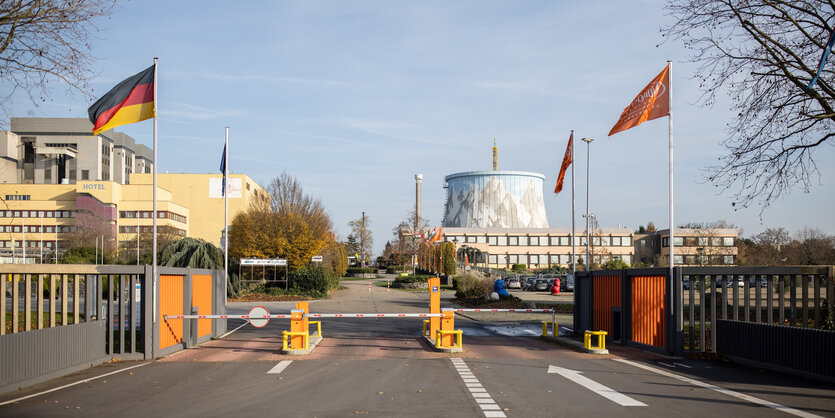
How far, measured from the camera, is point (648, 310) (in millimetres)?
18062

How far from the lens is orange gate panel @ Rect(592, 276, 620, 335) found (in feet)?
64.8

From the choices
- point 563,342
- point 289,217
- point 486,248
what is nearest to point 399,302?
point 289,217

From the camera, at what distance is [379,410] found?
32.3 ft

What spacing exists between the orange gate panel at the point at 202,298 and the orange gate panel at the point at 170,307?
3.00 ft

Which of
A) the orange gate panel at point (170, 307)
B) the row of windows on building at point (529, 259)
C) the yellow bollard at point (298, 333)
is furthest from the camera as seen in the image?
the row of windows on building at point (529, 259)

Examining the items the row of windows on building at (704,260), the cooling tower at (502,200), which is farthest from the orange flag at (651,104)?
the cooling tower at (502,200)

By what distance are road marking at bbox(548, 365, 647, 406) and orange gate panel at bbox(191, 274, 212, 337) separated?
10.4 metres

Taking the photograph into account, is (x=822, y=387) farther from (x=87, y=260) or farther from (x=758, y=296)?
(x=87, y=260)

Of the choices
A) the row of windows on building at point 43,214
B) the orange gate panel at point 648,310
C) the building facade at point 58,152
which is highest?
the building facade at point 58,152

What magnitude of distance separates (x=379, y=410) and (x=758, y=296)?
10610 millimetres

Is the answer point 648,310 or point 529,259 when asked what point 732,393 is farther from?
point 529,259

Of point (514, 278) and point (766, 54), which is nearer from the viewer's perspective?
point (766, 54)

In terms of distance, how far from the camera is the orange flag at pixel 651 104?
17759mm

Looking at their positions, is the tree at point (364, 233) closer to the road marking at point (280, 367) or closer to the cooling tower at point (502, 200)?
the cooling tower at point (502, 200)
